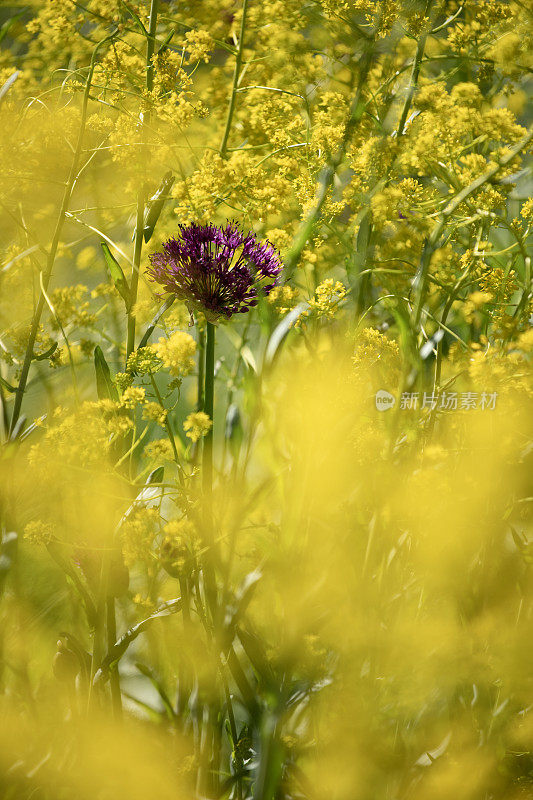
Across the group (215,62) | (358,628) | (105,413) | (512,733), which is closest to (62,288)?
(105,413)

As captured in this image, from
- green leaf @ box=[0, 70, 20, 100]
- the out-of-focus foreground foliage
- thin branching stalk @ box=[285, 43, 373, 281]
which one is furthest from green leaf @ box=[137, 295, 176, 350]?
green leaf @ box=[0, 70, 20, 100]

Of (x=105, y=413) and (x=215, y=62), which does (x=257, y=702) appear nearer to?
(x=105, y=413)

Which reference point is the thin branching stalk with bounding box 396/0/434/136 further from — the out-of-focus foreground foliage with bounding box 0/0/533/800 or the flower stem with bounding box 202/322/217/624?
the flower stem with bounding box 202/322/217/624

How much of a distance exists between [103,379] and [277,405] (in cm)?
15

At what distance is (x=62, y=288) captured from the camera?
0.51 metres

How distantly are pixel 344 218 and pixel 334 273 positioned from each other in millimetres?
49

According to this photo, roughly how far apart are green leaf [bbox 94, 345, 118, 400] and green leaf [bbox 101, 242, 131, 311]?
0.05 m

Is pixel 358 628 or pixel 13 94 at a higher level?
pixel 13 94

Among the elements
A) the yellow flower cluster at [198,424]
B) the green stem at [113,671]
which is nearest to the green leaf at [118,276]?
the yellow flower cluster at [198,424]

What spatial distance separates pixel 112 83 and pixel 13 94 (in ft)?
0.28

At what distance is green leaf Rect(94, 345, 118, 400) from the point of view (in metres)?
0.50

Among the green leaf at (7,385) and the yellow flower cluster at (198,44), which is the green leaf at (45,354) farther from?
the yellow flower cluster at (198,44)

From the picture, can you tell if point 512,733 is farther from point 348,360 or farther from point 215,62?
point 215,62

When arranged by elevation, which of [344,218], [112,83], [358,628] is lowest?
[358,628]
